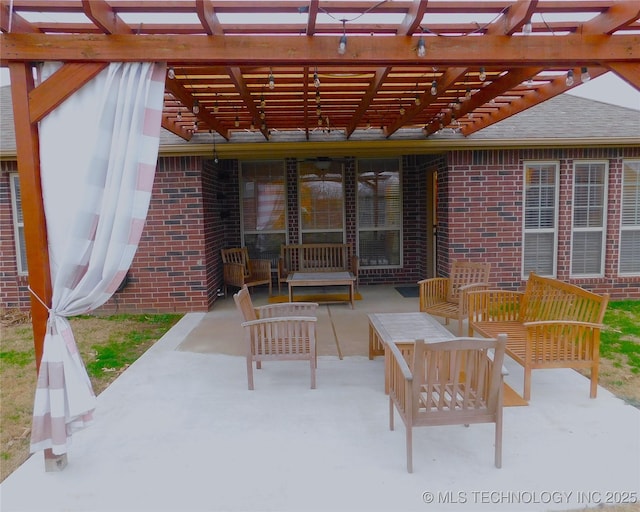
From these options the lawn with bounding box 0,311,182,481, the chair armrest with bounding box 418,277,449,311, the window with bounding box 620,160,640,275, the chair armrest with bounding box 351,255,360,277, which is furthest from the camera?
the chair armrest with bounding box 351,255,360,277

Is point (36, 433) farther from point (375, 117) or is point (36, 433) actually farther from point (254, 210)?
point (254, 210)

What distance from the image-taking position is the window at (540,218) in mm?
6996

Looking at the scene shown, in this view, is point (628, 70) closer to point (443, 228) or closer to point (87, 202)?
point (87, 202)

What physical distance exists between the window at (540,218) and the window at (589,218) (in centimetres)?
35

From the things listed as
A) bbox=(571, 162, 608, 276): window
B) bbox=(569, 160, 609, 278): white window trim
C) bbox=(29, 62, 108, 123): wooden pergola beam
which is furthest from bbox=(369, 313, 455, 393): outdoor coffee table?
bbox=(571, 162, 608, 276): window

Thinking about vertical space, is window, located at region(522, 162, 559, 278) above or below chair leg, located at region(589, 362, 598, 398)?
above

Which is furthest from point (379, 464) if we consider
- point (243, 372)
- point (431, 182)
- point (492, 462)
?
point (431, 182)

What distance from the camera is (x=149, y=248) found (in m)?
6.81

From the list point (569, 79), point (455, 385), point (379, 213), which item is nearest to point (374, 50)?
point (569, 79)

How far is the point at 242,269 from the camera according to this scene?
23.8ft

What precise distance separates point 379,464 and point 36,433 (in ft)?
6.75

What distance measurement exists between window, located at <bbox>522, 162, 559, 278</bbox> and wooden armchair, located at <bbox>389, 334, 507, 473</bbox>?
5070mm

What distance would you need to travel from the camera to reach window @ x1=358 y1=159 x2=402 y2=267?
8.58m

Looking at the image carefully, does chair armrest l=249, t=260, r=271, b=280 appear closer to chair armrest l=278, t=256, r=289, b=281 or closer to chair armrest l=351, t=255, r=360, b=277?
chair armrest l=278, t=256, r=289, b=281
